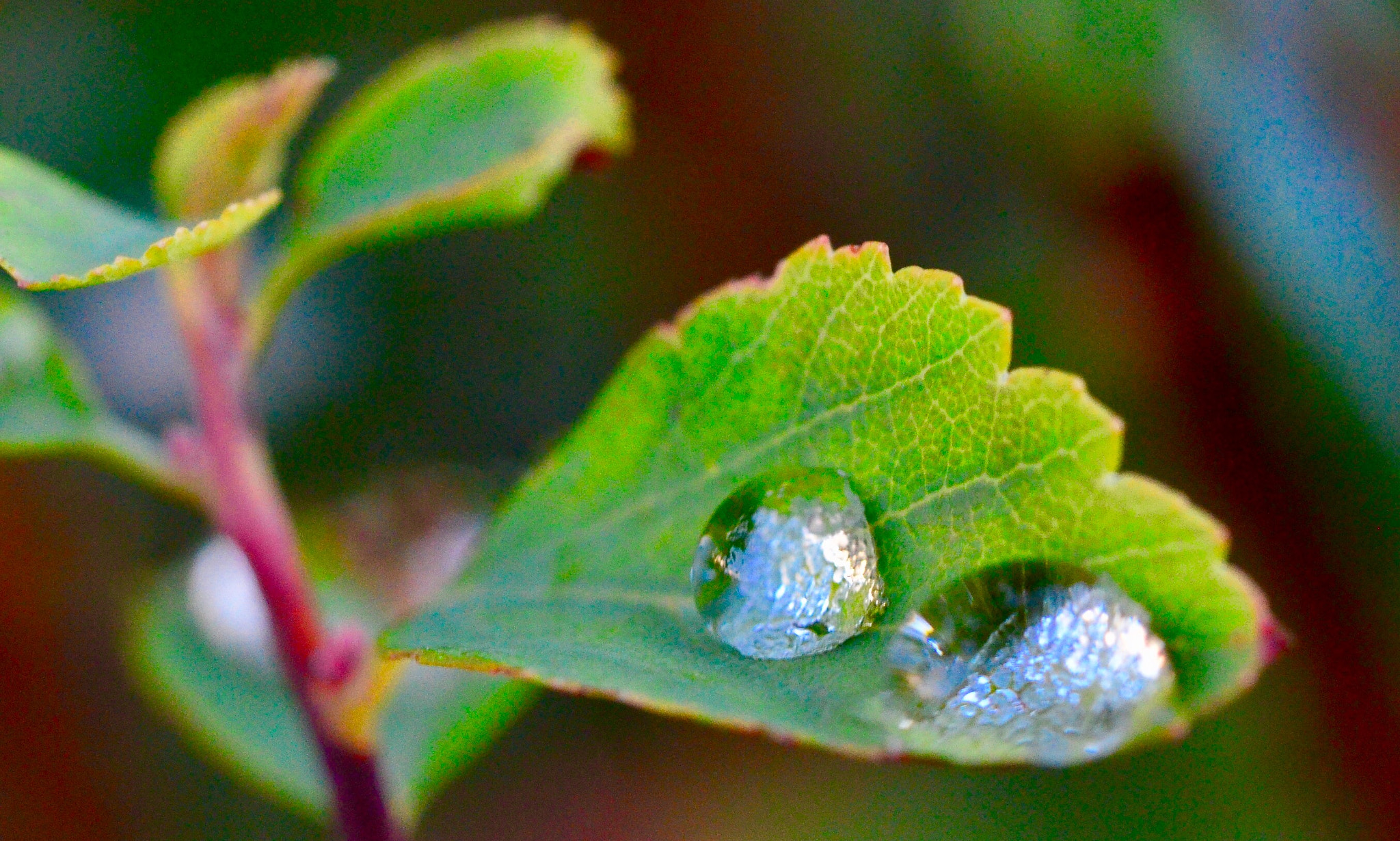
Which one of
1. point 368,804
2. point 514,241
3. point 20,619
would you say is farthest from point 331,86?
point 368,804

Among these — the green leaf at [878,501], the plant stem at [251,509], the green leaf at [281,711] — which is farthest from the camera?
the green leaf at [281,711]

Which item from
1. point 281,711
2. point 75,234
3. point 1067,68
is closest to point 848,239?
point 1067,68

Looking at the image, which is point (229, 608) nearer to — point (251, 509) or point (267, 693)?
point (267, 693)

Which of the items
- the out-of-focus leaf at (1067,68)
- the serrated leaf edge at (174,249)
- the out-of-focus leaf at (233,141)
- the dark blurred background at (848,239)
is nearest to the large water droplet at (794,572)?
the serrated leaf edge at (174,249)

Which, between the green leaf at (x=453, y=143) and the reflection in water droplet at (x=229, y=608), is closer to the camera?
the green leaf at (x=453, y=143)

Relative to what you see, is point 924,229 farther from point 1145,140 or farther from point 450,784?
point 450,784

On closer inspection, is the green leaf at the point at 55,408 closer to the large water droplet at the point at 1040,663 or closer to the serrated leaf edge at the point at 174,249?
the serrated leaf edge at the point at 174,249
